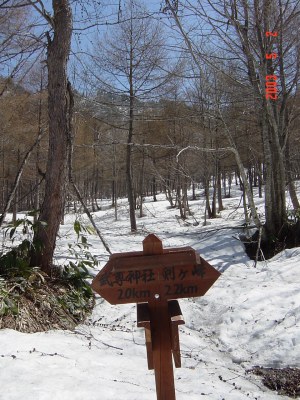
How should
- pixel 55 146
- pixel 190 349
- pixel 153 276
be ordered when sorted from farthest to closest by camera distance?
pixel 55 146 < pixel 190 349 < pixel 153 276

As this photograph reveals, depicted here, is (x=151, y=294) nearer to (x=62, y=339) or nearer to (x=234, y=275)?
(x=62, y=339)

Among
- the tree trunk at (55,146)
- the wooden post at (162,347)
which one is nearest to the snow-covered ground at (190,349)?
the wooden post at (162,347)

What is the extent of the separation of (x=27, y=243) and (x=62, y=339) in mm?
1767

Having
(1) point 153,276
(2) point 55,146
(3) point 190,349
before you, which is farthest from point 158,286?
(2) point 55,146

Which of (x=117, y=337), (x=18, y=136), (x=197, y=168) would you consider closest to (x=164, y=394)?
(x=117, y=337)

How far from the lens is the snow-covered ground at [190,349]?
9.91 feet

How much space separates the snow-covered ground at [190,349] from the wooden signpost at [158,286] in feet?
3.33

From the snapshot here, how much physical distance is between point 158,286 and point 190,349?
2645 millimetres

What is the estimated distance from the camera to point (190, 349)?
14.3 ft

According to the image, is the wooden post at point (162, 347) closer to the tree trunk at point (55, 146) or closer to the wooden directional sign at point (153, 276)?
the wooden directional sign at point (153, 276)

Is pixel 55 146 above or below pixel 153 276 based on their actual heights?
above

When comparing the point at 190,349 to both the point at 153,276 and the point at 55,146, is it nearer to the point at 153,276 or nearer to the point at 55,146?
the point at 153,276

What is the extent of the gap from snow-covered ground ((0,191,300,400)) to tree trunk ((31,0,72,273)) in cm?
124

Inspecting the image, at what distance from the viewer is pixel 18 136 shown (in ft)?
50.0
